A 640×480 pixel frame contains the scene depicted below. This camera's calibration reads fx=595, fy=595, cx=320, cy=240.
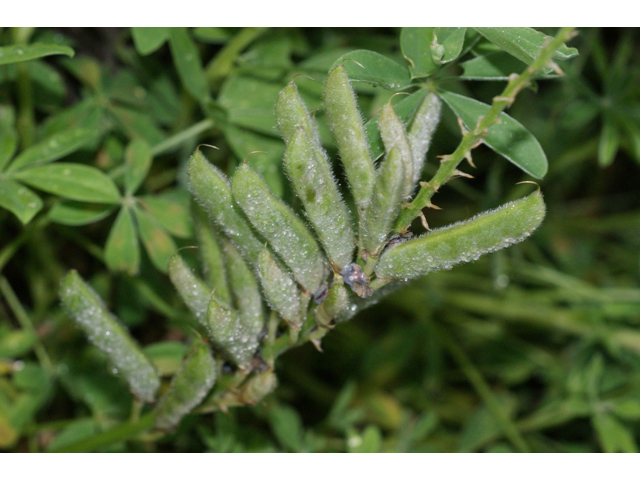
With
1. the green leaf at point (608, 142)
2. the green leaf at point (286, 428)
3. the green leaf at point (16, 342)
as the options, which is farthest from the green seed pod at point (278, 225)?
the green leaf at point (608, 142)

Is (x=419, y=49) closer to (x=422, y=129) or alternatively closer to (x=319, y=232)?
(x=422, y=129)

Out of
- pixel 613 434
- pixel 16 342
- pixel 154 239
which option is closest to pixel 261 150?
pixel 154 239

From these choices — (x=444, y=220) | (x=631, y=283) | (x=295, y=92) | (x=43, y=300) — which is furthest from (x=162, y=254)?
(x=631, y=283)

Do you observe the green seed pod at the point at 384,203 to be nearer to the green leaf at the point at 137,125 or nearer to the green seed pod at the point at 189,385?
the green seed pod at the point at 189,385

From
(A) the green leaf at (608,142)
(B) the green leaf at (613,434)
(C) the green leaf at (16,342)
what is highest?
(A) the green leaf at (608,142)

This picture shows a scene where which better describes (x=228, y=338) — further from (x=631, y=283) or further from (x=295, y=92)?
(x=631, y=283)
